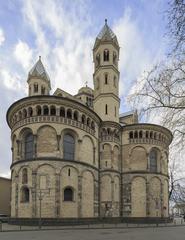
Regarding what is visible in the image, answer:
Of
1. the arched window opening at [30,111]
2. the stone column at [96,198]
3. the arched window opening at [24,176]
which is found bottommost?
the stone column at [96,198]

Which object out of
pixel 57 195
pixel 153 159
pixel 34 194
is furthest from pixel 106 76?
pixel 34 194

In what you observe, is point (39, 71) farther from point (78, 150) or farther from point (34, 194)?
point (34, 194)

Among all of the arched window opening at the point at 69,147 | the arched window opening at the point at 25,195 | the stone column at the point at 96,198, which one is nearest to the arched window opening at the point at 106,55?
the arched window opening at the point at 69,147

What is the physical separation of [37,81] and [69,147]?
58.2ft

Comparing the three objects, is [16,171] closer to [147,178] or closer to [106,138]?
[106,138]

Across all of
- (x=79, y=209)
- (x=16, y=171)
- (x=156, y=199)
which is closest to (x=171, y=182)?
(x=156, y=199)

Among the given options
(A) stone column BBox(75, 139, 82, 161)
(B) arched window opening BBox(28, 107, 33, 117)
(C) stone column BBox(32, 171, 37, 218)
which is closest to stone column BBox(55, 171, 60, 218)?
(C) stone column BBox(32, 171, 37, 218)

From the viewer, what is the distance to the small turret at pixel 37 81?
56.8 m

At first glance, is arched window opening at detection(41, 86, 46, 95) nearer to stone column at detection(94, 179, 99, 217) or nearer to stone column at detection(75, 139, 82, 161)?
stone column at detection(75, 139, 82, 161)

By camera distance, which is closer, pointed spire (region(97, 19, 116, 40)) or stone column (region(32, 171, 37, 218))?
stone column (region(32, 171, 37, 218))

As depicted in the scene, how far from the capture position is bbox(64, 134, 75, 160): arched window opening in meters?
42.5

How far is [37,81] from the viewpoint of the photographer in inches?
2239

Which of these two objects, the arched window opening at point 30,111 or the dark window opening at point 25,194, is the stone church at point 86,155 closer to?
the dark window opening at point 25,194

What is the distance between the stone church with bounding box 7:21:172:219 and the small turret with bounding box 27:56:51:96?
0.16 m
